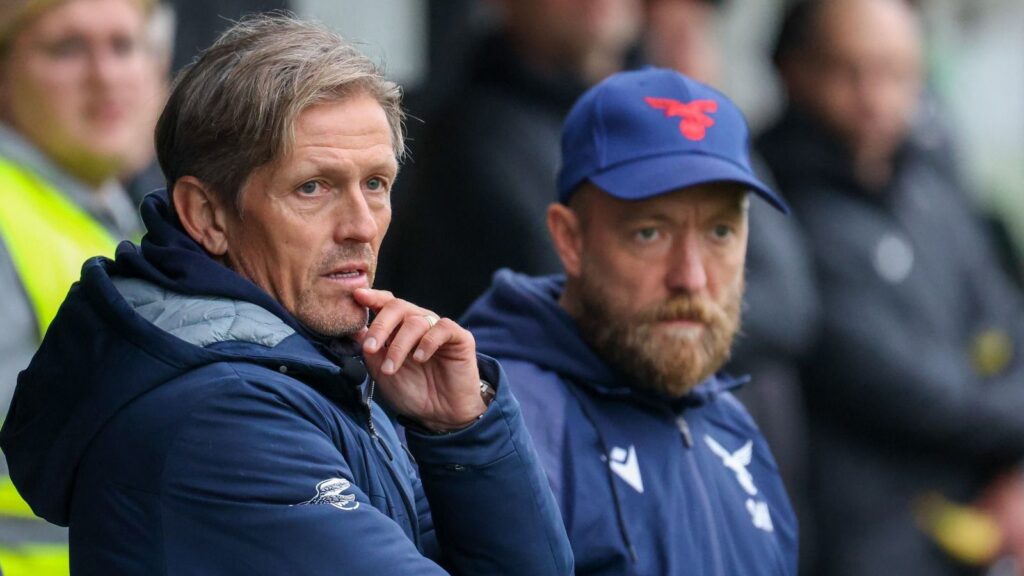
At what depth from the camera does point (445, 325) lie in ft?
7.89

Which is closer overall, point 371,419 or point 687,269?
point 371,419

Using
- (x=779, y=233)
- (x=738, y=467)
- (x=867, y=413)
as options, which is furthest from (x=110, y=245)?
(x=867, y=413)

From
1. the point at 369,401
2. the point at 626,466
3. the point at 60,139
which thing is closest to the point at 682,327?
the point at 626,466

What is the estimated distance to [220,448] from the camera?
86.4 inches

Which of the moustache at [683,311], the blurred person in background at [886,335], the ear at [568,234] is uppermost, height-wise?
the ear at [568,234]

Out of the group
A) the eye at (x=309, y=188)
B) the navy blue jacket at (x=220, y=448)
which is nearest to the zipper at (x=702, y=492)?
the navy blue jacket at (x=220, y=448)

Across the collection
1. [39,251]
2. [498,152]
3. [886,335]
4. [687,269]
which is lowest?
[886,335]

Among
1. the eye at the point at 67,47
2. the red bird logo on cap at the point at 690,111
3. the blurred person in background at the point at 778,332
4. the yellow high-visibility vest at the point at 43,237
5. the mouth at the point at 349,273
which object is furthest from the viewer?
the blurred person in background at the point at 778,332

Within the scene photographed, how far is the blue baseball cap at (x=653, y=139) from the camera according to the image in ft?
10.5

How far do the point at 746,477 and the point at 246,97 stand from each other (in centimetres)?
133

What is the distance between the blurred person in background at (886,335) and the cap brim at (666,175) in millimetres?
2962

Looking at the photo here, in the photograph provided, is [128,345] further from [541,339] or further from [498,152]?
[498,152]

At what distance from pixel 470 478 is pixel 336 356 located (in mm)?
246

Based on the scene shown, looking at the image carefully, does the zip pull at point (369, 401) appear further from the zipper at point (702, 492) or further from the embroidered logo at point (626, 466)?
the zipper at point (702, 492)
